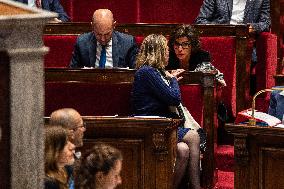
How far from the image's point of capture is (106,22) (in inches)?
165

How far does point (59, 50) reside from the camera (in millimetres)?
4480

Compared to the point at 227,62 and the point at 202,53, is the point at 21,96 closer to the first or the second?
the point at 202,53

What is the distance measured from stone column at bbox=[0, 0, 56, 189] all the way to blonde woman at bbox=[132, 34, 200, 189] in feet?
6.03

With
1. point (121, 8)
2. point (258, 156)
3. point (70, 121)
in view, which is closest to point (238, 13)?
point (121, 8)

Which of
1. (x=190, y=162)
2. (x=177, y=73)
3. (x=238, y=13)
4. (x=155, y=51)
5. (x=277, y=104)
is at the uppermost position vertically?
(x=238, y=13)

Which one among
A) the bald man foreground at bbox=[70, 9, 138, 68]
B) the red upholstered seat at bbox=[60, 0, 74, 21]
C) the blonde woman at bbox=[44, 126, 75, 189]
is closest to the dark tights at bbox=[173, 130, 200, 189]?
the bald man foreground at bbox=[70, 9, 138, 68]

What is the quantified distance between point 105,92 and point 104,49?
0.59 metres

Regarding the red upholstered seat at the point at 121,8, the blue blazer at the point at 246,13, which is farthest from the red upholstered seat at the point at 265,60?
the red upholstered seat at the point at 121,8

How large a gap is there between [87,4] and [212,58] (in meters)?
1.21

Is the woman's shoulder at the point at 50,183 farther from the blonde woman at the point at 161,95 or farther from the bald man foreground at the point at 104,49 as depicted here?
the bald man foreground at the point at 104,49

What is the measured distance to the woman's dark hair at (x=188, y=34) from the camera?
4.01 meters

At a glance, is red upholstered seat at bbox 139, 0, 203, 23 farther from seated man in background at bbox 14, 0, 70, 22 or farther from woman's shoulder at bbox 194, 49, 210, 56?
woman's shoulder at bbox 194, 49, 210, 56

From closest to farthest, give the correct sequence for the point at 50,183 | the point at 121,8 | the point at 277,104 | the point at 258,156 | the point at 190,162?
1. the point at 50,183
2. the point at 258,156
3. the point at 277,104
4. the point at 190,162
5. the point at 121,8

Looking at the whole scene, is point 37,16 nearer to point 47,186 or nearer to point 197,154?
point 47,186
